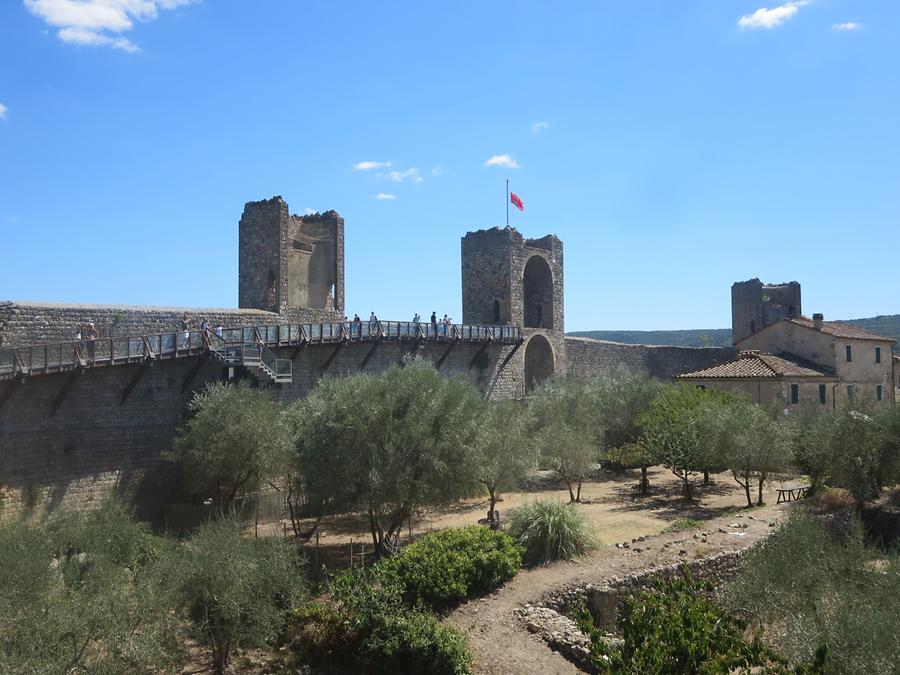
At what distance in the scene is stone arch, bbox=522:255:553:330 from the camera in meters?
36.8

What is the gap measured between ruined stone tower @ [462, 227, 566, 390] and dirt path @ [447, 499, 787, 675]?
1637cm

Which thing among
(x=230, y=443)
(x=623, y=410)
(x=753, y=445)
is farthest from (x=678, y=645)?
(x=623, y=410)

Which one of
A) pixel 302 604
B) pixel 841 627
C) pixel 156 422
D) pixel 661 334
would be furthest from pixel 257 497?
pixel 661 334

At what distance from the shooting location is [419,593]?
45.6ft

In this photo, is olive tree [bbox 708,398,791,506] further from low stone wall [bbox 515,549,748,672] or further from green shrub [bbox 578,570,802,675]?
green shrub [bbox 578,570,802,675]

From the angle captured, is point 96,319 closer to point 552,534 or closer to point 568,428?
point 552,534

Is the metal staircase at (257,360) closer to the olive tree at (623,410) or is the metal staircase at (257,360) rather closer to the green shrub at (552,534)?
the green shrub at (552,534)

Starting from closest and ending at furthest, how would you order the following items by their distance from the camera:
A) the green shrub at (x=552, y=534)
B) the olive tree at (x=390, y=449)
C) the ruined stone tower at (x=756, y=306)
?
1. the olive tree at (x=390, y=449)
2. the green shrub at (x=552, y=534)
3. the ruined stone tower at (x=756, y=306)

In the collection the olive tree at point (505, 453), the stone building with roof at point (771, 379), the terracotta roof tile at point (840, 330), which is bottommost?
the olive tree at point (505, 453)

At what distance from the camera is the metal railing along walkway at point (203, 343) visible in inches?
671

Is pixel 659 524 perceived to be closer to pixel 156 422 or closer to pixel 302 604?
pixel 302 604

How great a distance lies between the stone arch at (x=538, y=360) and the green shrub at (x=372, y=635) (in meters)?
22.4

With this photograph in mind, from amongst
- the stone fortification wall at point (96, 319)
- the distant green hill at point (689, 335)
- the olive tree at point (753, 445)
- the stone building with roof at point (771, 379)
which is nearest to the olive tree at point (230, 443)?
the stone fortification wall at point (96, 319)

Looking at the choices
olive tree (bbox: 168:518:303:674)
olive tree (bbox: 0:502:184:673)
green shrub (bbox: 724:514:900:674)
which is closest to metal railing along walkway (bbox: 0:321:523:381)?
olive tree (bbox: 0:502:184:673)
